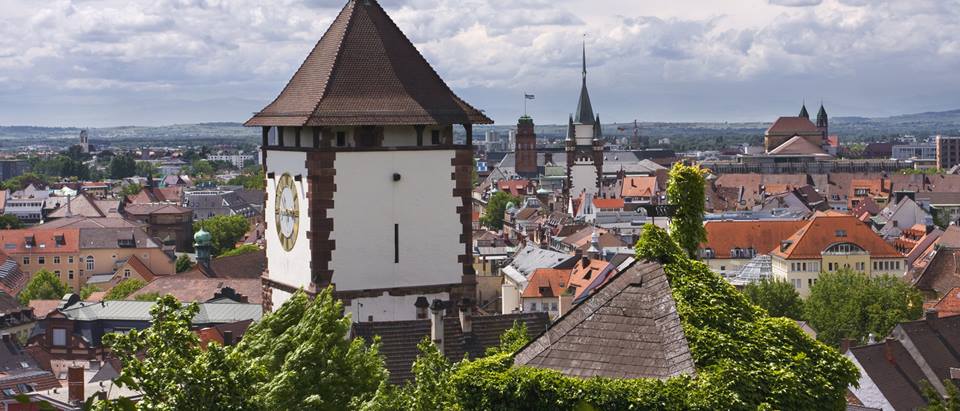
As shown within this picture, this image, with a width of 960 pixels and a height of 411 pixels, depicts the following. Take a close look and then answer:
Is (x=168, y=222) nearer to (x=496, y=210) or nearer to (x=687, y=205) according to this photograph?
(x=496, y=210)

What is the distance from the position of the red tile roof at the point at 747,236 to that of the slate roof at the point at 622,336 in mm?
92665

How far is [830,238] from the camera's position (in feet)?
319

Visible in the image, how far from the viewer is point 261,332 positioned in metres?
18.9

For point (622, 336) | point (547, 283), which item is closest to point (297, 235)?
point (622, 336)

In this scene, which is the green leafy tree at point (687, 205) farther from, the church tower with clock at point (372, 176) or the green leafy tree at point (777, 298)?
the green leafy tree at point (777, 298)

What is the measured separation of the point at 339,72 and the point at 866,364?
103ft

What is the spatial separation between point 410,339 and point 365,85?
4.08 meters

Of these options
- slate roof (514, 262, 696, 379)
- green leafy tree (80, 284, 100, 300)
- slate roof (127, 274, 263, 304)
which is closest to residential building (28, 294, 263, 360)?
slate roof (127, 274, 263, 304)

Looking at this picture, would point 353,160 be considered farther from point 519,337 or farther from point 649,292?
point 649,292

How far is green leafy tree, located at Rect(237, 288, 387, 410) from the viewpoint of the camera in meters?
17.3

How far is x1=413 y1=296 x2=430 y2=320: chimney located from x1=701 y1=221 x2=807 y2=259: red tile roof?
8237 centimetres

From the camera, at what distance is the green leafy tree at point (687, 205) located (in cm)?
1478

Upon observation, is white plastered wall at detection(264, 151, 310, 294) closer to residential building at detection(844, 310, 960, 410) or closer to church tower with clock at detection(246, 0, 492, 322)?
church tower with clock at detection(246, 0, 492, 322)

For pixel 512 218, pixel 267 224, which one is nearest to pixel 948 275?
pixel 267 224
